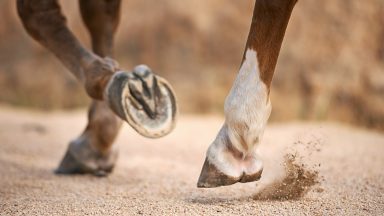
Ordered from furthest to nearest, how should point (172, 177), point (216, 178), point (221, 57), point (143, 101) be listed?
point (221, 57), point (172, 177), point (143, 101), point (216, 178)

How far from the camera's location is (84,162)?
2.63m

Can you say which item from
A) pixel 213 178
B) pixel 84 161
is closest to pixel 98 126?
pixel 84 161

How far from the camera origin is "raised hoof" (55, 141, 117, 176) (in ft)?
8.62

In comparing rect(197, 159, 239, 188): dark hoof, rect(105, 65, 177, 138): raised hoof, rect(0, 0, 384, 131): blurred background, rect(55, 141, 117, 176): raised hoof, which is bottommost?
rect(55, 141, 117, 176): raised hoof

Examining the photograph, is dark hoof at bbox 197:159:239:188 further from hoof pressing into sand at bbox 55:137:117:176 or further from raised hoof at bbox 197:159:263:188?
hoof pressing into sand at bbox 55:137:117:176

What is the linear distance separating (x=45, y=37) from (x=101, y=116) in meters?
0.42

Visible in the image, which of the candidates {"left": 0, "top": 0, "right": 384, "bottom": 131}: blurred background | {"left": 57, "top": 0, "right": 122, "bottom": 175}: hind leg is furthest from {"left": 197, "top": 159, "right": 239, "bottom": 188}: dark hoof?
{"left": 0, "top": 0, "right": 384, "bottom": 131}: blurred background

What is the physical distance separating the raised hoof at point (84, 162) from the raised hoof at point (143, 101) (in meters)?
0.63

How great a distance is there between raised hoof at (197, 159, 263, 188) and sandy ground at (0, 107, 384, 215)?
Answer: 67 mm

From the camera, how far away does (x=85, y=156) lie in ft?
8.68

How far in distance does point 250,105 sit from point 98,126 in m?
0.93

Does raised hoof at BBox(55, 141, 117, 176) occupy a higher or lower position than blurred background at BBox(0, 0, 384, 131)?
lower

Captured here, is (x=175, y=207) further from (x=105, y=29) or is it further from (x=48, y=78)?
(x=48, y=78)

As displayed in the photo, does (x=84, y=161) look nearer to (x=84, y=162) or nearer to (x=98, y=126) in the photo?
(x=84, y=162)
